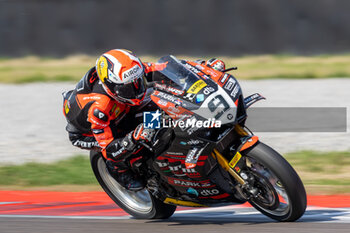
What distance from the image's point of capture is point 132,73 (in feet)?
16.2

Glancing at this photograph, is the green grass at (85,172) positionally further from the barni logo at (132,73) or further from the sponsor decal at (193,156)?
the barni logo at (132,73)

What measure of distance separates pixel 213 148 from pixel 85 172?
3292 mm

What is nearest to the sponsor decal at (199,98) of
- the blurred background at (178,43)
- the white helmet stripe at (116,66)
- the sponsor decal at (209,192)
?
the white helmet stripe at (116,66)

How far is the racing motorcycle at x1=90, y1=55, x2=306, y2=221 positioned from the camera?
15.2 ft

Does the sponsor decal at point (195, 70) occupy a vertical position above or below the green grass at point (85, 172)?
above

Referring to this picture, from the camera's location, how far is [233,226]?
16.6 feet

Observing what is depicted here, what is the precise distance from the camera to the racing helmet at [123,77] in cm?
493

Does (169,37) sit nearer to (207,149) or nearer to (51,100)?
(51,100)

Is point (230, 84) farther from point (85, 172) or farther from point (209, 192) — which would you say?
point (85, 172)

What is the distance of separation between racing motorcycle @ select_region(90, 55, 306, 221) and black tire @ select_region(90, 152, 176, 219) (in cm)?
60

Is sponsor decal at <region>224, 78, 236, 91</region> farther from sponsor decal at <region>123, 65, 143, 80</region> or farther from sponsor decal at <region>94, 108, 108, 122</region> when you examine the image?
sponsor decal at <region>94, 108, 108, 122</region>

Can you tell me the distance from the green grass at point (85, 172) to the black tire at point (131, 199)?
106 centimetres

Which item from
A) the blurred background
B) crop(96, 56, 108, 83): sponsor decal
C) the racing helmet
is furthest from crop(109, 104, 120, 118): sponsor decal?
the blurred background

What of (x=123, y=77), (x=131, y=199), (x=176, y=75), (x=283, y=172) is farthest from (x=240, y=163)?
(x=131, y=199)
